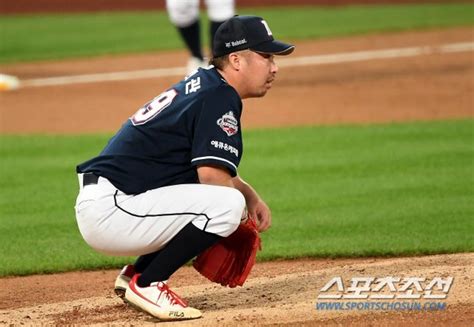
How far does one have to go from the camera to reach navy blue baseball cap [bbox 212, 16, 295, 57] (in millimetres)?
4547

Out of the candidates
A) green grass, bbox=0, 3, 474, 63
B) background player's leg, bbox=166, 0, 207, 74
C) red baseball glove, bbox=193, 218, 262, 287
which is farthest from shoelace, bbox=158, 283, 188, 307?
green grass, bbox=0, 3, 474, 63

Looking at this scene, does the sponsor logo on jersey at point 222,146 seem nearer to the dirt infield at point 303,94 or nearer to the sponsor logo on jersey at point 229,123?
the sponsor logo on jersey at point 229,123

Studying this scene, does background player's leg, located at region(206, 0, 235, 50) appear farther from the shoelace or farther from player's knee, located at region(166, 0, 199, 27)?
the shoelace

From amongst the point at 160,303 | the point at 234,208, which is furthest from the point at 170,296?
the point at 234,208

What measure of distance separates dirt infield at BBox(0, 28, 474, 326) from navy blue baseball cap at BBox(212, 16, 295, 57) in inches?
46.6

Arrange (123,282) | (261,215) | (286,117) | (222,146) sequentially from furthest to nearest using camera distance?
(286,117) < (123,282) < (261,215) < (222,146)

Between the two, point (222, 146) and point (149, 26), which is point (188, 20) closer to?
point (222, 146)

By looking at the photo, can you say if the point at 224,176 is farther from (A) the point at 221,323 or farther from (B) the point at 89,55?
(B) the point at 89,55

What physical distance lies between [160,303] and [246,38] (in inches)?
49.4

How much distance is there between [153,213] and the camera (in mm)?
4508

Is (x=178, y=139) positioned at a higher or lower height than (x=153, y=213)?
higher

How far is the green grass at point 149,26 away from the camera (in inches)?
631

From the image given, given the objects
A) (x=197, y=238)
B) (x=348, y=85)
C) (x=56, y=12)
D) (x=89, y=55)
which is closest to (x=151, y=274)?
(x=197, y=238)

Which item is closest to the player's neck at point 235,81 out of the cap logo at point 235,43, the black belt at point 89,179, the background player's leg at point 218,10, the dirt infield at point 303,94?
the cap logo at point 235,43
